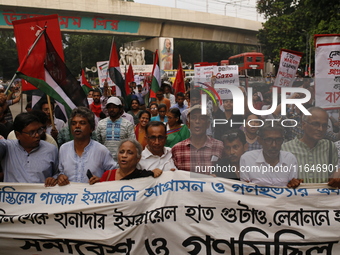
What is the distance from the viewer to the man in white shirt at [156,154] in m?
4.21

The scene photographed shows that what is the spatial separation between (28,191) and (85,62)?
64969 mm

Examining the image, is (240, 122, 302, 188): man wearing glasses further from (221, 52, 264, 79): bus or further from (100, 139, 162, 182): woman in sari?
(221, 52, 264, 79): bus

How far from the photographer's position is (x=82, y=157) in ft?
13.4

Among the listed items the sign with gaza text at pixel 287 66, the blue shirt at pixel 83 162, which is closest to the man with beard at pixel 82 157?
the blue shirt at pixel 83 162

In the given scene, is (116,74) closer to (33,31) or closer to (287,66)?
(287,66)

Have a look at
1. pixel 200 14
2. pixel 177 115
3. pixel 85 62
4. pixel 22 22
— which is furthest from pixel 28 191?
pixel 85 62

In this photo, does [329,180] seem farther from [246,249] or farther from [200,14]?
[200,14]

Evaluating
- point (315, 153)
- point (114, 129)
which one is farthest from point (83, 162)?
point (315, 153)

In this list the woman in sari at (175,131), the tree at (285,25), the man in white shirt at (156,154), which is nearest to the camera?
the man in white shirt at (156,154)

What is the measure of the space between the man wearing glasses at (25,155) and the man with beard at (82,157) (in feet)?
0.53

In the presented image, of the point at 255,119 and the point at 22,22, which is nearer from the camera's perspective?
the point at 255,119

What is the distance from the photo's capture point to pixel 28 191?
3887 millimetres

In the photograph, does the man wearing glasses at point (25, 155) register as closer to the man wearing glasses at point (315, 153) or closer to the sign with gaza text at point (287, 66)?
the man wearing glasses at point (315, 153)

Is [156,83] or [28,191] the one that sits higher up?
[156,83]
